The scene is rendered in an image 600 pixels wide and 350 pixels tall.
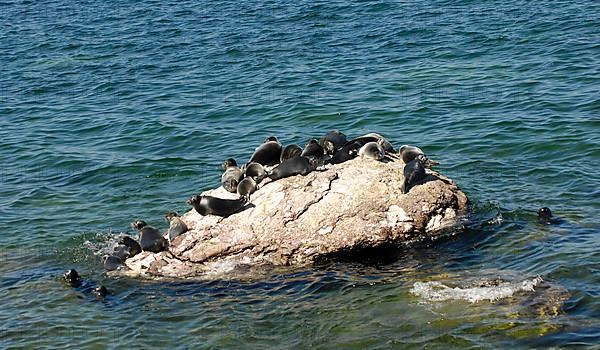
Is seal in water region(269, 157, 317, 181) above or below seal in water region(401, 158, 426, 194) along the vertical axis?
above

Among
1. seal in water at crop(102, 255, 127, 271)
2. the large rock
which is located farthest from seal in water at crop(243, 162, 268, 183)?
seal in water at crop(102, 255, 127, 271)

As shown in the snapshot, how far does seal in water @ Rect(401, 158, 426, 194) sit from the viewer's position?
1293 cm

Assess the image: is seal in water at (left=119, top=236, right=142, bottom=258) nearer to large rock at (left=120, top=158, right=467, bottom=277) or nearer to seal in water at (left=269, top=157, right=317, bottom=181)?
large rock at (left=120, top=158, right=467, bottom=277)

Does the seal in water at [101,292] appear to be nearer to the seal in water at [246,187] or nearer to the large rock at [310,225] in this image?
the large rock at [310,225]

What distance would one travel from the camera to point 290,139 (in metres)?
19.0

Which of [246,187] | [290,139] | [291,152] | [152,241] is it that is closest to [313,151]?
[291,152]

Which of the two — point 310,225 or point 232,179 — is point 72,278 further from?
point 310,225

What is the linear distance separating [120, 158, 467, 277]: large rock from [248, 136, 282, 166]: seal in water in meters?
0.85

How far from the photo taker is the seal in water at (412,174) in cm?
1293

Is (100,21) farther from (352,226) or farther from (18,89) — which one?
(352,226)

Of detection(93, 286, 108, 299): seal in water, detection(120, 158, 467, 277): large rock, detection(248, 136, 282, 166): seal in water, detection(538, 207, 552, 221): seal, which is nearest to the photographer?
detection(93, 286, 108, 299): seal in water

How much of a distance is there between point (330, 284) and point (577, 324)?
10.4 feet

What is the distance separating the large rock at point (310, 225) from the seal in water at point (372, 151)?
37 centimetres

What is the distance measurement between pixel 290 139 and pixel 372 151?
5531 mm
